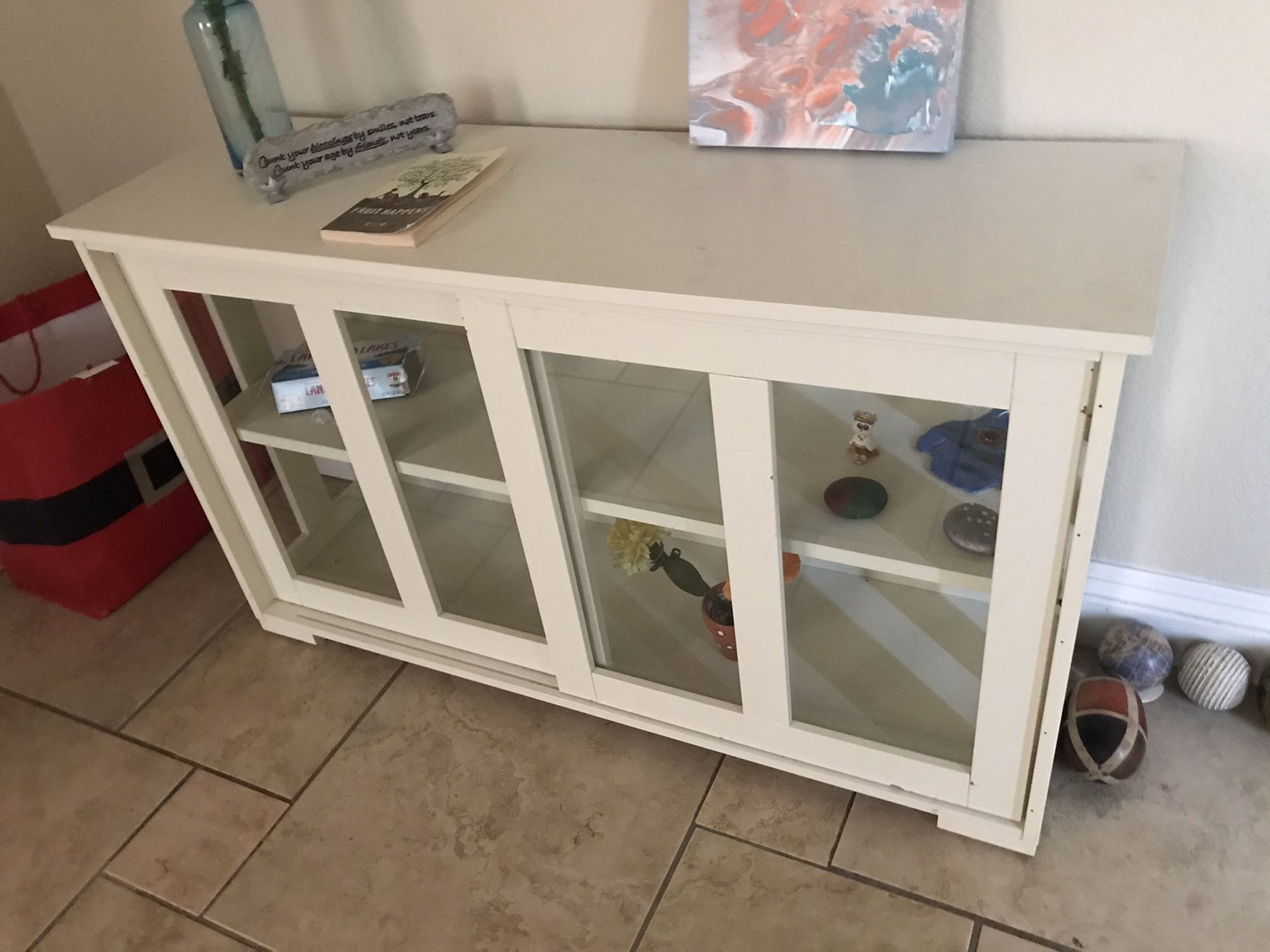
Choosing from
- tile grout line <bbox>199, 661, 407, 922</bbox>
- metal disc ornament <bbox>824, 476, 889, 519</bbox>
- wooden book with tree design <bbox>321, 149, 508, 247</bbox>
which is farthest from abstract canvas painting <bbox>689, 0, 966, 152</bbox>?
tile grout line <bbox>199, 661, 407, 922</bbox>

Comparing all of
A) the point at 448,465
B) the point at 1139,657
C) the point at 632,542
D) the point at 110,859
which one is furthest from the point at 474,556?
the point at 1139,657

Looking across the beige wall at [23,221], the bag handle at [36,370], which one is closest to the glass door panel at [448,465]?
the bag handle at [36,370]

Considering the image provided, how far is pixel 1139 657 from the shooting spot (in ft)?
4.03

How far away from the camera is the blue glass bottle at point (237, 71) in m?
1.11

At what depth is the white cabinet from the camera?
813 mm

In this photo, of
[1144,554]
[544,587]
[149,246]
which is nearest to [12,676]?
[149,246]

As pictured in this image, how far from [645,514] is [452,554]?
352 mm

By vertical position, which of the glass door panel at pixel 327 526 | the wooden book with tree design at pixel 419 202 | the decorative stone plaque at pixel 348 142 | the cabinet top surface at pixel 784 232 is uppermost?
the decorative stone plaque at pixel 348 142

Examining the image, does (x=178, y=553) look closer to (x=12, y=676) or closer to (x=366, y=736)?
(x=12, y=676)

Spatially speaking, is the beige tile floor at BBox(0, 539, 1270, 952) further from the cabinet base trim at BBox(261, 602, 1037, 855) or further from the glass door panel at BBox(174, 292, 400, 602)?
the glass door panel at BBox(174, 292, 400, 602)

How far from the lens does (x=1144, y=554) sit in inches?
50.1

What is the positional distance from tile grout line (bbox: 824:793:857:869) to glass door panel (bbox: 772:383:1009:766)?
131 millimetres

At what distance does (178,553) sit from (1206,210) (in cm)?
165

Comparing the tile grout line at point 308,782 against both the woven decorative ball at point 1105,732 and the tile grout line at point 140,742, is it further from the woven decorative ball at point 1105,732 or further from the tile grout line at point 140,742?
the woven decorative ball at point 1105,732
